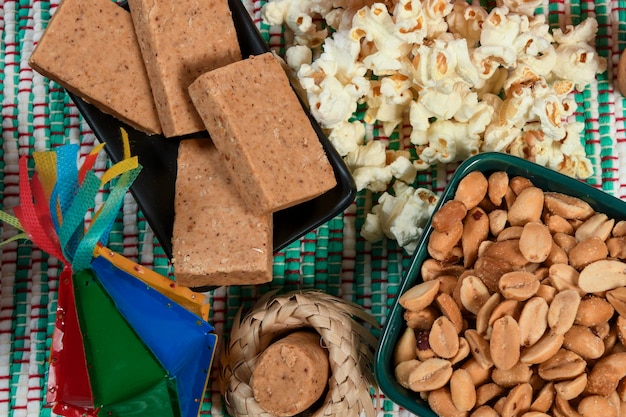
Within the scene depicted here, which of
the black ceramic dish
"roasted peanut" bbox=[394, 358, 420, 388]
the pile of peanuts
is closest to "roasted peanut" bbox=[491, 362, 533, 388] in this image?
the pile of peanuts

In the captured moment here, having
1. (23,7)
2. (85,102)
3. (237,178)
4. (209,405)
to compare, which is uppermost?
(23,7)

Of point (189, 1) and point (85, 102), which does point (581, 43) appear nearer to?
point (189, 1)

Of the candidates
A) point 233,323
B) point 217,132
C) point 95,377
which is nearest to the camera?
point 95,377

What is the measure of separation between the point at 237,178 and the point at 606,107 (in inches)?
24.4

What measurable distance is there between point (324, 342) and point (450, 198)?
28 cm

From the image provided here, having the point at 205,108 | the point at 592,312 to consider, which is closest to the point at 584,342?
the point at 592,312

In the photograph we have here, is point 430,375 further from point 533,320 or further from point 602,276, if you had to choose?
point 602,276

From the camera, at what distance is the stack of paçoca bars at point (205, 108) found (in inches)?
43.0

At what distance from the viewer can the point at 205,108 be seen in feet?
3.60

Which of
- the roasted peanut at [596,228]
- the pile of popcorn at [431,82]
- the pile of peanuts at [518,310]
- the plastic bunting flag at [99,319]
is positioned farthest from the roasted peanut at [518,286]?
the plastic bunting flag at [99,319]

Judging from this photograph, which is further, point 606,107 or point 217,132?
point 606,107

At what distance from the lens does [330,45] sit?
3.91ft

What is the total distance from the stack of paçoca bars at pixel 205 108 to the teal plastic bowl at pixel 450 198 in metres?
0.17

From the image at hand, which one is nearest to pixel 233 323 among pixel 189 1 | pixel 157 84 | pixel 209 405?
pixel 209 405
